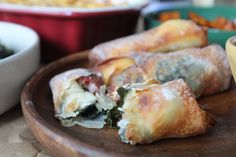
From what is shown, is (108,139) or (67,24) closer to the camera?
(108,139)

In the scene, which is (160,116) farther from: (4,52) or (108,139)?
(4,52)

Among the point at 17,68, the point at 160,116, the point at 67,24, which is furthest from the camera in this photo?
the point at 67,24

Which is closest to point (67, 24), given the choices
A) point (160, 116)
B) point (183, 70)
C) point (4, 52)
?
point (4, 52)

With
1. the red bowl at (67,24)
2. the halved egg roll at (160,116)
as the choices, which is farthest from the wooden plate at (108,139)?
the red bowl at (67,24)

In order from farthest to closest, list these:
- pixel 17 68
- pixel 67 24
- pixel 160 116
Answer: pixel 67 24, pixel 17 68, pixel 160 116

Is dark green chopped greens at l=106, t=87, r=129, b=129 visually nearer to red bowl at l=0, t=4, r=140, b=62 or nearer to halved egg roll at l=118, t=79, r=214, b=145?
halved egg roll at l=118, t=79, r=214, b=145

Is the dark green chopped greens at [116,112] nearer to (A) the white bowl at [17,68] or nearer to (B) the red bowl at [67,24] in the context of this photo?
(A) the white bowl at [17,68]
